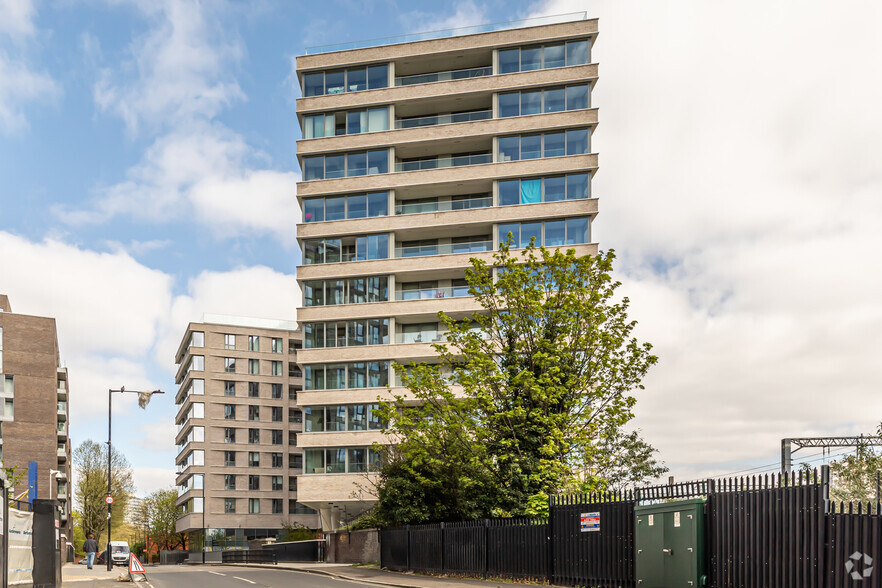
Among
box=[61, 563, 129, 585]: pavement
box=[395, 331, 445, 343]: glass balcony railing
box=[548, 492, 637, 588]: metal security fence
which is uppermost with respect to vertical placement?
box=[395, 331, 445, 343]: glass balcony railing

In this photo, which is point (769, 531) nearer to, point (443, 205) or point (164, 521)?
point (443, 205)

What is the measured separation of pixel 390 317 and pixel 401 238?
6267 mm

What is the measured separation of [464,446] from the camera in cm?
3259

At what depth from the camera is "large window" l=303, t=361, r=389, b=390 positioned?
200 feet

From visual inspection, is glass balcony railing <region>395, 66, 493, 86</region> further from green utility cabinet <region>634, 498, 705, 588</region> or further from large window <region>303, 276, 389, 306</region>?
green utility cabinet <region>634, 498, 705, 588</region>

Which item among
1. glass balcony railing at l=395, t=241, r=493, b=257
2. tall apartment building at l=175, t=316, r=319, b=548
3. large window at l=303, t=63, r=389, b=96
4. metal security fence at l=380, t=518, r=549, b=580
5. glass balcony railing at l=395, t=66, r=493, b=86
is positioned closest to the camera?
metal security fence at l=380, t=518, r=549, b=580

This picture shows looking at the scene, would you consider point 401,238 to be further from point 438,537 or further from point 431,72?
point 438,537

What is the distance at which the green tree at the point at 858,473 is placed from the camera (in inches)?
2029

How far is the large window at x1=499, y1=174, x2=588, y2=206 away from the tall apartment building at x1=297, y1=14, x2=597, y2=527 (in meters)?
0.08

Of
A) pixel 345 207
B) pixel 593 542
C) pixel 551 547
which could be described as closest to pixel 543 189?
pixel 345 207

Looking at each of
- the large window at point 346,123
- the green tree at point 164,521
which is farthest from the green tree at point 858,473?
the green tree at point 164,521

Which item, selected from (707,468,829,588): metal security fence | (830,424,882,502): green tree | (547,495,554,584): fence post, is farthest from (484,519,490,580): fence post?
(830,424,882,502): green tree

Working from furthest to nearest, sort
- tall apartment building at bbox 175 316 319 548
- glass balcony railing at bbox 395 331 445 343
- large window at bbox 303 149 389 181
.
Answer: tall apartment building at bbox 175 316 319 548 → large window at bbox 303 149 389 181 → glass balcony railing at bbox 395 331 445 343

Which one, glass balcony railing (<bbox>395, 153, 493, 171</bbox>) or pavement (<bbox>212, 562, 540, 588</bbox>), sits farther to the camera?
glass balcony railing (<bbox>395, 153, 493, 171</bbox>)
